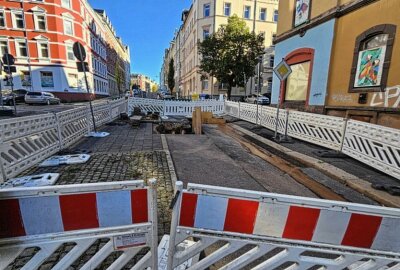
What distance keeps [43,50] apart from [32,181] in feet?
110

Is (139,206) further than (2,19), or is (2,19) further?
(2,19)

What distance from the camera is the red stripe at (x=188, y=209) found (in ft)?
5.47

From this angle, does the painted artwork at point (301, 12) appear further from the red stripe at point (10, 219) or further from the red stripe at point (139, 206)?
the red stripe at point (10, 219)

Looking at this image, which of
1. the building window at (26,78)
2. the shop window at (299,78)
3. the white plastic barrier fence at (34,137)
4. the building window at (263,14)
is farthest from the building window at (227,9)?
the white plastic barrier fence at (34,137)

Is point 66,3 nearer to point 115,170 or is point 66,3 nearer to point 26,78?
point 26,78

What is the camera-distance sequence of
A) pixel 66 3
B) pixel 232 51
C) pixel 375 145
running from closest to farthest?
pixel 375 145 < pixel 232 51 < pixel 66 3

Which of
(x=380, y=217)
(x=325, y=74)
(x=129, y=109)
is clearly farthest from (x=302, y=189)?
(x=129, y=109)

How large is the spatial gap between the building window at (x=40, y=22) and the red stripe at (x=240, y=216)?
37529 mm

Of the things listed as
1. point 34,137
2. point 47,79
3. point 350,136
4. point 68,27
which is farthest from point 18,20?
point 350,136

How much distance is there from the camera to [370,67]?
8.25m

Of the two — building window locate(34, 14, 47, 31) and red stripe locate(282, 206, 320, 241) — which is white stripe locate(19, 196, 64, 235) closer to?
red stripe locate(282, 206, 320, 241)

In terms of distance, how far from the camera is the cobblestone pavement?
8.11ft

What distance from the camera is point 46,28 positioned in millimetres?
29266

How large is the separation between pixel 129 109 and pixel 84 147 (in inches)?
398
